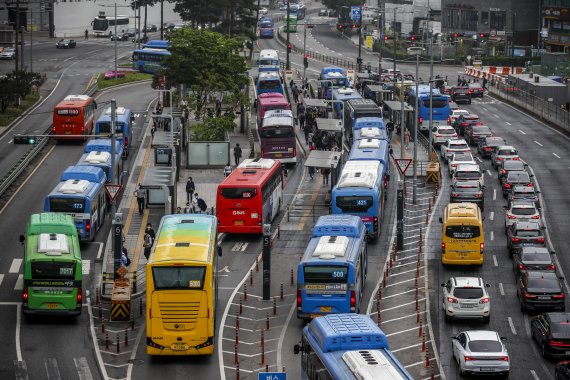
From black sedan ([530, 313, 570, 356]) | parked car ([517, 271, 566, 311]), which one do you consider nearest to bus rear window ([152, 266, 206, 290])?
black sedan ([530, 313, 570, 356])

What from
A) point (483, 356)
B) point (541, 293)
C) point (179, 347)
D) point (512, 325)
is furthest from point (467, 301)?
point (179, 347)

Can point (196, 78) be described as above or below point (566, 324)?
above

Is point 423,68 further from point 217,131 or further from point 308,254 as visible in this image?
point 308,254

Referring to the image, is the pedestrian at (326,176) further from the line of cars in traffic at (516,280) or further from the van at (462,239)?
the van at (462,239)

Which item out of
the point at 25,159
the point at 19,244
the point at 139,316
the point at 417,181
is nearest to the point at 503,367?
the point at 139,316

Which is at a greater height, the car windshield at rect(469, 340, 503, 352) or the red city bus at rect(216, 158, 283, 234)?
the red city bus at rect(216, 158, 283, 234)

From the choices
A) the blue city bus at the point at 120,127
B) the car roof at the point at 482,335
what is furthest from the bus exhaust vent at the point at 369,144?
the car roof at the point at 482,335

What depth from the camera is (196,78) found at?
375 ft

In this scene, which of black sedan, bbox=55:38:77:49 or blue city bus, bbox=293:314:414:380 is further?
black sedan, bbox=55:38:77:49

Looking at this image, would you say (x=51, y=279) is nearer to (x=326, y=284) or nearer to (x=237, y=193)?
(x=326, y=284)

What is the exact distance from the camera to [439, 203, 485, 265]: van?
70.6 meters

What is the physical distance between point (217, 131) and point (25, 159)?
15.1 meters

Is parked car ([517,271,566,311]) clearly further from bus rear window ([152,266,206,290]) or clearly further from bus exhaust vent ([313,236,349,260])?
bus rear window ([152,266,206,290])

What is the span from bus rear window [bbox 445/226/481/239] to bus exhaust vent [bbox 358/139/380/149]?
Result: 2004 centimetres
